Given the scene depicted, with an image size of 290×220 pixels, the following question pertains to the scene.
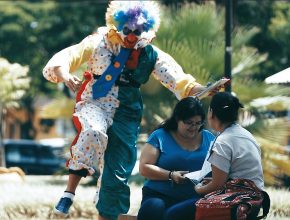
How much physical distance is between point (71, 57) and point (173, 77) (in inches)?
28.8

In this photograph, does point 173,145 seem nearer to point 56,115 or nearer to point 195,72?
point 195,72

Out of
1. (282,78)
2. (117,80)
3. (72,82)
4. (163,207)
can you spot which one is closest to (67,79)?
(72,82)

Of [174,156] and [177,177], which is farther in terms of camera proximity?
[174,156]

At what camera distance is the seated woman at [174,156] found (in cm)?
613

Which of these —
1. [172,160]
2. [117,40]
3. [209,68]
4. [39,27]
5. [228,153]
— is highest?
[39,27]

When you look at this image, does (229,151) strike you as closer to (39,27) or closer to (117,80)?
(117,80)

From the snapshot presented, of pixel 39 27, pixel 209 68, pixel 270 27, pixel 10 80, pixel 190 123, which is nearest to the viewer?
pixel 190 123

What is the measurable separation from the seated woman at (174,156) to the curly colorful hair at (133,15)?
733 mm

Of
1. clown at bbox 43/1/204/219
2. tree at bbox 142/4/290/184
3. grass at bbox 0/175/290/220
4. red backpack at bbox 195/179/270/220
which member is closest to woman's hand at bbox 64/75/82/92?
clown at bbox 43/1/204/219

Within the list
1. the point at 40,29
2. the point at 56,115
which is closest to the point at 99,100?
the point at 56,115

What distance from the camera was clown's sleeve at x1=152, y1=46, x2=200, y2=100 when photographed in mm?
6629

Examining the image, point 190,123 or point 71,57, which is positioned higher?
point 71,57

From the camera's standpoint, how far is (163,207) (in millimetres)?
6031

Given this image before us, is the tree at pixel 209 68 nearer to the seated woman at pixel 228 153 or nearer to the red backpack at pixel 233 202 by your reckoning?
the seated woman at pixel 228 153
